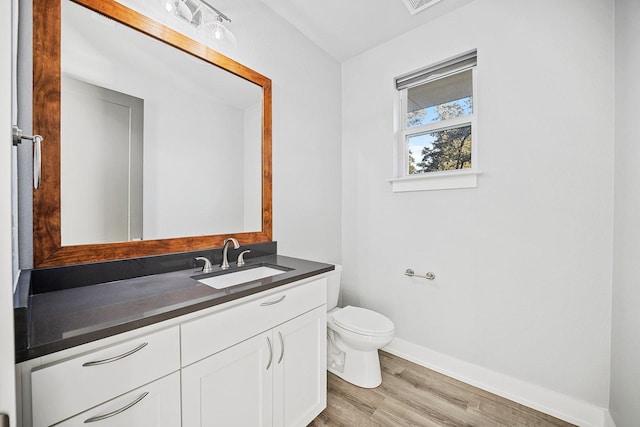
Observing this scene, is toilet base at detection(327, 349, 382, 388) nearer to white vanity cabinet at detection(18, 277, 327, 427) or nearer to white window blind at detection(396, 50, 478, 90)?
white vanity cabinet at detection(18, 277, 327, 427)

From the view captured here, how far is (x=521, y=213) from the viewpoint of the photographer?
1659 mm

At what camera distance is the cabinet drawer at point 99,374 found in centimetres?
64

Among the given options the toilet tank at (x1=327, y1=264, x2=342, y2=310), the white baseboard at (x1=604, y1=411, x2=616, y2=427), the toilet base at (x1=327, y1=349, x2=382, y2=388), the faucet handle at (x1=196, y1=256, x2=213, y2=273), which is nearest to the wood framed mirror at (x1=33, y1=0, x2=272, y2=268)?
the faucet handle at (x1=196, y1=256, x2=213, y2=273)

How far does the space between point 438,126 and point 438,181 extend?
442 mm

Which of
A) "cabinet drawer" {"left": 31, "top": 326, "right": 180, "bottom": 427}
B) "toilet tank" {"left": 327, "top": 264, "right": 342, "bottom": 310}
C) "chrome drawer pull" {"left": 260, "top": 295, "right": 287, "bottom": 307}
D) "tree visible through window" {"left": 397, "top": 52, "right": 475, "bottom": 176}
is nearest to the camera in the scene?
"cabinet drawer" {"left": 31, "top": 326, "right": 180, "bottom": 427}

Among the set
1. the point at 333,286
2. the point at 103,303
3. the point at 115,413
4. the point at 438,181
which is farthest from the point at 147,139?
the point at 438,181

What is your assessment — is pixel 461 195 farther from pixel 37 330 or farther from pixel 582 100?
pixel 37 330

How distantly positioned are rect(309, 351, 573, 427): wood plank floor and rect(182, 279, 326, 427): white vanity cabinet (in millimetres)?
210

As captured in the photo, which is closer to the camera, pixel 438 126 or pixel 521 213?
pixel 521 213

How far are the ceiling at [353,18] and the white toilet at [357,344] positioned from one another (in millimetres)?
2182

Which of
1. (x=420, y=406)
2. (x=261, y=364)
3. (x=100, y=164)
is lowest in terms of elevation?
(x=420, y=406)

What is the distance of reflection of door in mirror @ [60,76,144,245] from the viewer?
3.59ft

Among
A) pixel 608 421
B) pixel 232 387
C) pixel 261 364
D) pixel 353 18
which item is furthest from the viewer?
pixel 353 18

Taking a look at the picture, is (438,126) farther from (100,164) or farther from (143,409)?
(143,409)
